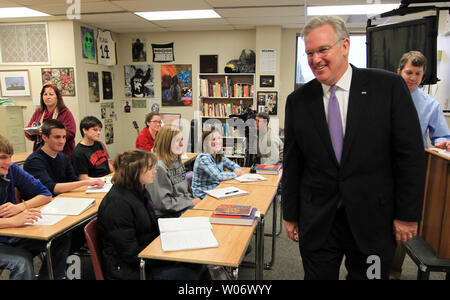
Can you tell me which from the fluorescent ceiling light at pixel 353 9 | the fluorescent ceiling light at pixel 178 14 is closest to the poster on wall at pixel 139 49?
the fluorescent ceiling light at pixel 178 14

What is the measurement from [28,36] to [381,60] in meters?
5.58

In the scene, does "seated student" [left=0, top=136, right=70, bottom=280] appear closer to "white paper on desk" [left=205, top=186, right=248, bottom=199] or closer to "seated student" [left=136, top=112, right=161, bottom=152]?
"white paper on desk" [left=205, top=186, right=248, bottom=199]

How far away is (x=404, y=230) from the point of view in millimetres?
1289

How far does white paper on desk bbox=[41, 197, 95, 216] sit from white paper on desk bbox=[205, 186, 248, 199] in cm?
92

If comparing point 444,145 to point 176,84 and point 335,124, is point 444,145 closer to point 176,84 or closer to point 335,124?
point 335,124

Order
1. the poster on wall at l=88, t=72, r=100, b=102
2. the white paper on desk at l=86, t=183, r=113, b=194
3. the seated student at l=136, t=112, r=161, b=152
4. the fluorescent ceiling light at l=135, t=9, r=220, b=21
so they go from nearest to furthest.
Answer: the white paper on desk at l=86, t=183, r=113, b=194
the seated student at l=136, t=112, r=161, b=152
the fluorescent ceiling light at l=135, t=9, r=220, b=21
the poster on wall at l=88, t=72, r=100, b=102

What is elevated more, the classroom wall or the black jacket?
the classroom wall

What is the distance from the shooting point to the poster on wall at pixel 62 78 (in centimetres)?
547

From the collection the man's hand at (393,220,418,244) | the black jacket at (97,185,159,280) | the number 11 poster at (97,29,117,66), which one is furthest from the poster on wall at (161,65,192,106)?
the man's hand at (393,220,418,244)

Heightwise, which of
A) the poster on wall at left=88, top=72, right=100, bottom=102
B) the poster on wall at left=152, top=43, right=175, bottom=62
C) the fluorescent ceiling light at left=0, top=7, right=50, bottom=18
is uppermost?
the fluorescent ceiling light at left=0, top=7, right=50, bottom=18

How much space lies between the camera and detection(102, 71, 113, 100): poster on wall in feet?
20.6

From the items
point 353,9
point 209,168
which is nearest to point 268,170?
point 209,168

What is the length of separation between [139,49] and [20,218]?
539cm

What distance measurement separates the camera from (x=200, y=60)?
6.46 m
